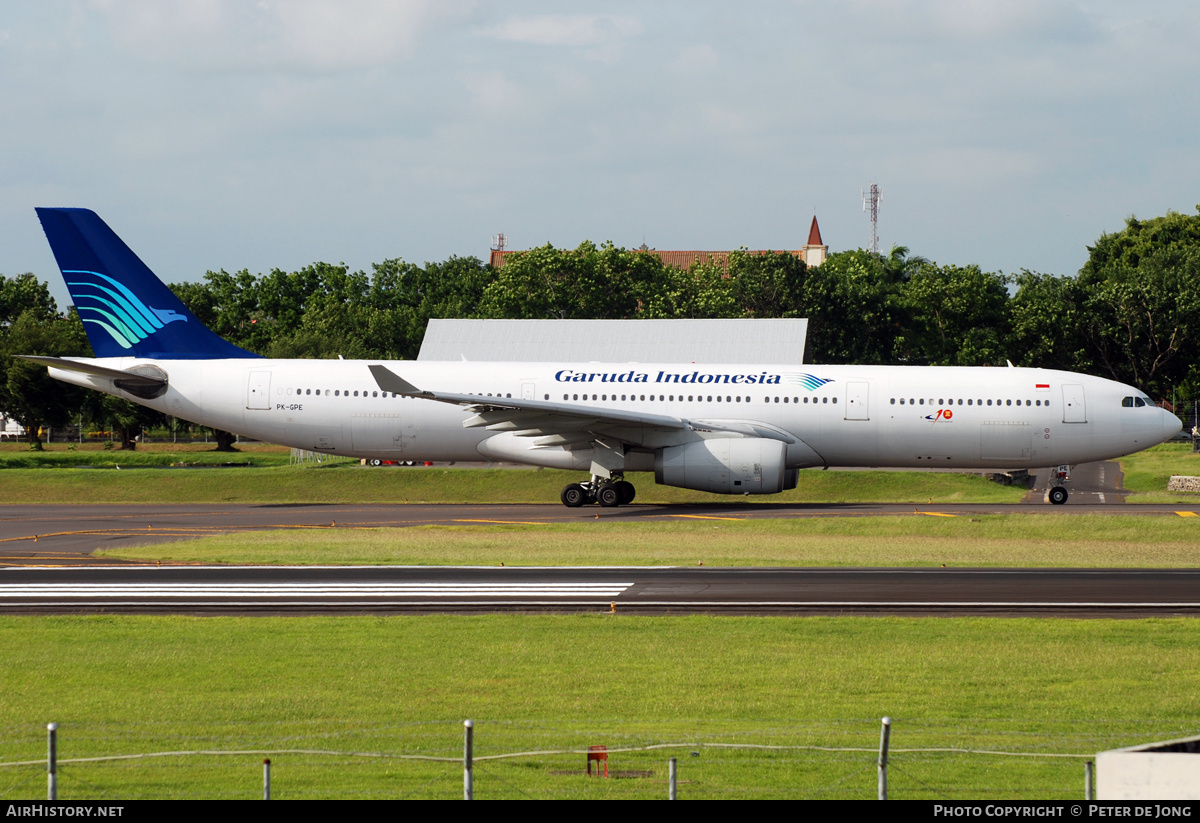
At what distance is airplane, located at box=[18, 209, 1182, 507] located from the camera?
3584 centimetres

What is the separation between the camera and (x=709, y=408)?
37.1 meters

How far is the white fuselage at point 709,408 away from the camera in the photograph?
119ft

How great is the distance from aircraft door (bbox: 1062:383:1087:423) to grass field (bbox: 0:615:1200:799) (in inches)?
750

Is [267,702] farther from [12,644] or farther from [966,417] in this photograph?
[966,417]

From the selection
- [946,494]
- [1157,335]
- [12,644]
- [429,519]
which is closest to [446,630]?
[12,644]

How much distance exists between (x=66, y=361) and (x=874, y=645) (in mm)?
28943

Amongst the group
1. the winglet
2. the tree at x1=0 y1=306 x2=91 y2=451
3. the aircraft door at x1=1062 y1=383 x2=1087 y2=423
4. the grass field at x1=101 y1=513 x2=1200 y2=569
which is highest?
the tree at x1=0 y1=306 x2=91 y2=451

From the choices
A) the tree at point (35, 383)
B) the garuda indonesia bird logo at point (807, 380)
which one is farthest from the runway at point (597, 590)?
the tree at point (35, 383)

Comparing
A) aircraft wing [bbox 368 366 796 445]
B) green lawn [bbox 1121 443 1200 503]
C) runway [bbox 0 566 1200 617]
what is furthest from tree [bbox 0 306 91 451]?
green lawn [bbox 1121 443 1200 503]

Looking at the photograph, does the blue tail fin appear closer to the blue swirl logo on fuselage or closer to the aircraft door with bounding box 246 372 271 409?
the blue swirl logo on fuselage

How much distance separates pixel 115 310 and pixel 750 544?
906 inches

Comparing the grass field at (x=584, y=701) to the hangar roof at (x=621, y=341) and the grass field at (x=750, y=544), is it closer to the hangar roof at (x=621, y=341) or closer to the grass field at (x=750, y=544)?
the grass field at (x=750, y=544)

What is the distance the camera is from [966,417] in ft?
119

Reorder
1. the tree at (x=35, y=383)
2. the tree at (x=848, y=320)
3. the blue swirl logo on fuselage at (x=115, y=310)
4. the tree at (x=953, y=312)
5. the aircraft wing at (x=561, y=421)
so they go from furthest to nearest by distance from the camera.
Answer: the tree at (x=848, y=320), the tree at (x=953, y=312), the tree at (x=35, y=383), the blue swirl logo on fuselage at (x=115, y=310), the aircraft wing at (x=561, y=421)
